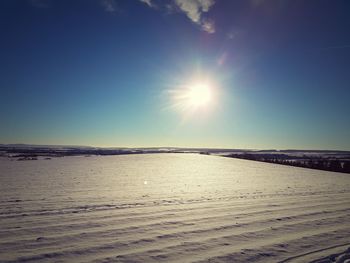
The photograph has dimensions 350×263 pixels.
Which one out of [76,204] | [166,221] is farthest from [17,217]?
[166,221]

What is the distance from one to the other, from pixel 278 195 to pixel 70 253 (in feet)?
34.1

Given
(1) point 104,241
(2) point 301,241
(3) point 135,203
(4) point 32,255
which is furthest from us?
(3) point 135,203

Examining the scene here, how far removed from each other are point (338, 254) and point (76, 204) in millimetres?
7837

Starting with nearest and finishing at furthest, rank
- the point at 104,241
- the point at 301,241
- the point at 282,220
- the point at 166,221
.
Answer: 1. the point at 104,241
2. the point at 301,241
3. the point at 166,221
4. the point at 282,220

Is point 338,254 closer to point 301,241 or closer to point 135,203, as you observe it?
point 301,241

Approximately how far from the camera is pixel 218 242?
19.0 ft

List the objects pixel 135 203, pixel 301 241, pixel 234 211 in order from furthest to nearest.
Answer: pixel 135 203
pixel 234 211
pixel 301 241

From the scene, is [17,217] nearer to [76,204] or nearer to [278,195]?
[76,204]

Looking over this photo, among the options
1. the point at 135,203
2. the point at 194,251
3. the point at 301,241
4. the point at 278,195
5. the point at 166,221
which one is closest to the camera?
the point at 194,251

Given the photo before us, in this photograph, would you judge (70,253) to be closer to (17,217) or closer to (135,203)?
(17,217)

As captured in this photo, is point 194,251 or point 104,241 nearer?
point 194,251

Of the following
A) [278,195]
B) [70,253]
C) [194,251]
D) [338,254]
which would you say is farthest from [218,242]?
[278,195]

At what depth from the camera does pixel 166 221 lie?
7422 millimetres

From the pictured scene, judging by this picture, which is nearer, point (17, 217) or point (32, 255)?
point (32, 255)
